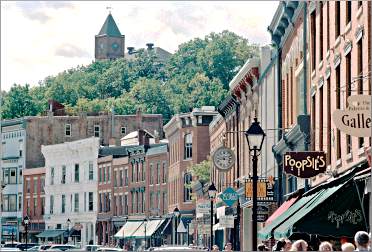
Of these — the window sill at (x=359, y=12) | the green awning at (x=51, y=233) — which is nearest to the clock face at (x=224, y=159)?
the window sill at (x=359, y=12)

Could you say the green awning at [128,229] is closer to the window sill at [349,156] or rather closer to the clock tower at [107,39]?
the clock tower at [107,39]

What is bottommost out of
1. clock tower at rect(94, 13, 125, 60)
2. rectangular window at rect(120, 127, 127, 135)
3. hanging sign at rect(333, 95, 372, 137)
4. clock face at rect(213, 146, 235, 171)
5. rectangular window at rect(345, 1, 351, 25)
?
hanging sign at rect(333, 95, 372, 137)

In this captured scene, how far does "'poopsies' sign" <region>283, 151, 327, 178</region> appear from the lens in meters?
32.2

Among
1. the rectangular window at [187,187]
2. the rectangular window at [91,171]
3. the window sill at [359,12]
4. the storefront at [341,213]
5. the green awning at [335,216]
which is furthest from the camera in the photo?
the rectangular window at [91,171]

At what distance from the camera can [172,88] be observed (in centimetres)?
5003

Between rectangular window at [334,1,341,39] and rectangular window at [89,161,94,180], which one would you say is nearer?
rectangular window at [334,1,341,39]

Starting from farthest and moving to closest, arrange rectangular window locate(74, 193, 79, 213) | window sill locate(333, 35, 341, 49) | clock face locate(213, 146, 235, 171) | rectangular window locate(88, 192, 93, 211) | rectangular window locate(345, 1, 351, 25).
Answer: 1. rectangular window locate(88, 192, 93, 211)
2. rectangular window locate(74, 193, 79, 213)
3. clock face locate(213, 146, 235, 171)
4. window sill locate(333, 35, 341, 49)
5. rectangular window locate(345, 1, 351, 25)

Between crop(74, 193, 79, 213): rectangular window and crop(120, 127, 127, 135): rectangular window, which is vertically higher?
crop(120, 127, 127, 135): rectangular window

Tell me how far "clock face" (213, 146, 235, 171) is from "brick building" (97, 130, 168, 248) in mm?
30702

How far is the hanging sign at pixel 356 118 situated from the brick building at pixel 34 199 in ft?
185

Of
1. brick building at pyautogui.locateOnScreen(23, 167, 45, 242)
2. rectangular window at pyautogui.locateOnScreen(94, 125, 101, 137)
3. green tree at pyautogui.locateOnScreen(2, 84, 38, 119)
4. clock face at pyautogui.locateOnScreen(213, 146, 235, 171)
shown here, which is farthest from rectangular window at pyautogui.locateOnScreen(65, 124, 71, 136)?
clock face at pyautogui.locateOnScreen(213, 146, 235, 171)

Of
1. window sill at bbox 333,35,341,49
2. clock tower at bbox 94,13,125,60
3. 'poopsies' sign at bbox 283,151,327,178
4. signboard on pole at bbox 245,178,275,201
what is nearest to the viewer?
'poopsies' sign at bbox 283,151,327,178

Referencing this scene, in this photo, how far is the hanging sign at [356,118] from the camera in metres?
22.6

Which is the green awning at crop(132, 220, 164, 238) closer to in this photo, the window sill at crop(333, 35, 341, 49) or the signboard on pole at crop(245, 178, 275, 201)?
the signboard on pole at crop(245, 178, 275, 201)
